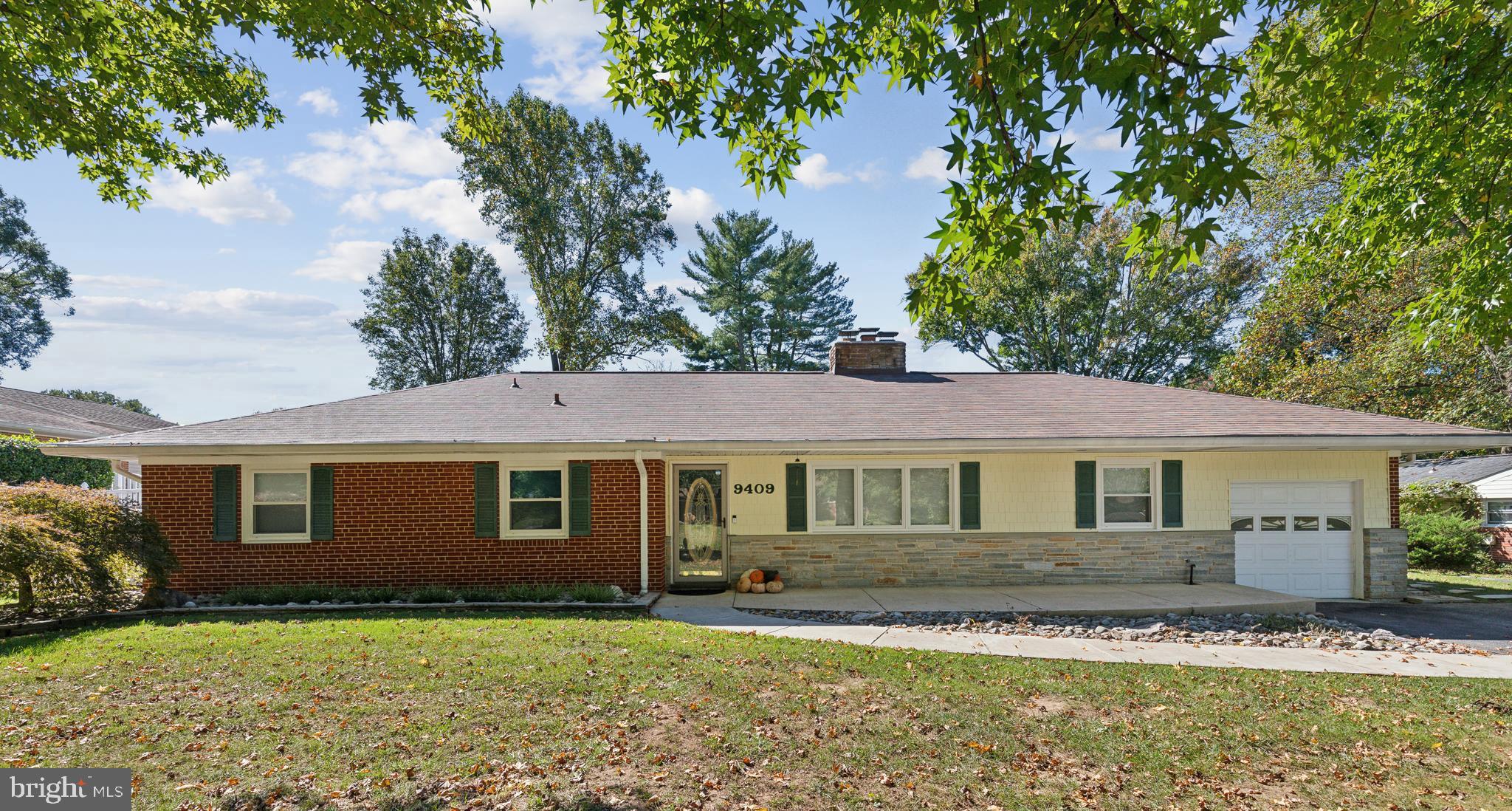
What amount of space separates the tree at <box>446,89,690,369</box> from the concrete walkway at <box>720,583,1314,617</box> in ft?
64.5

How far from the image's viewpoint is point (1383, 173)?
853 cm

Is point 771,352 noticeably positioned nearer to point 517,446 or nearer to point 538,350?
point 538,350

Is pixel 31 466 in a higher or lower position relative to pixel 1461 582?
higher

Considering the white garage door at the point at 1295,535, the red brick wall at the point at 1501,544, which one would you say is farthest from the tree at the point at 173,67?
the red brick wall at the point at 1501,544

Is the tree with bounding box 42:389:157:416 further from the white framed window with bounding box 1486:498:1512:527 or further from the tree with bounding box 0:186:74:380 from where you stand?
the white framed window with bounding box 1486:498:1512:527

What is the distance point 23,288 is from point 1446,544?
50.7 meters

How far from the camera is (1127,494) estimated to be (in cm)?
1253

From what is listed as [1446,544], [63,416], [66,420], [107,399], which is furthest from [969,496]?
[107,399]

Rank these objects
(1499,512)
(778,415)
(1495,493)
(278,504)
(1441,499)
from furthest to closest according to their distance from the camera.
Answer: (1441,499) → (1499,512) → (1495,493) → (778,415) → (278,504)

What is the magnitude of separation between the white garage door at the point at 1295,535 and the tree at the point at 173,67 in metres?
12.6

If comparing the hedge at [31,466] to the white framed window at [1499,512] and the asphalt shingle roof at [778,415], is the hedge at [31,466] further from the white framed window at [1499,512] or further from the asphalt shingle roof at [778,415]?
the white framed window at [1499,512]

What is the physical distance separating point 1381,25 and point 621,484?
31.8ft

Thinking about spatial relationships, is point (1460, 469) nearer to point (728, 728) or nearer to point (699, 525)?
point (699, 525)

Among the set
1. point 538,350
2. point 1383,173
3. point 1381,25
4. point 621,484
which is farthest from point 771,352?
point 1381,25
